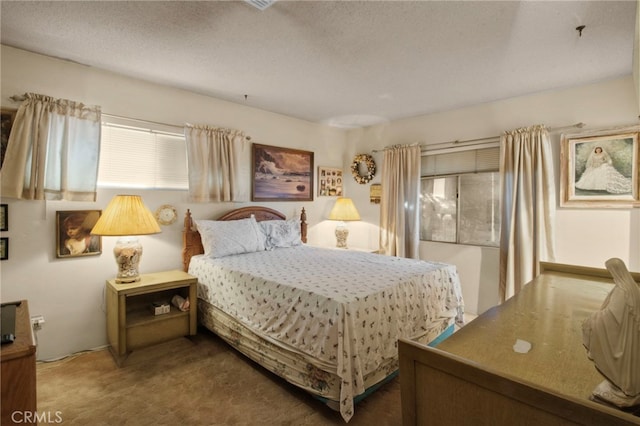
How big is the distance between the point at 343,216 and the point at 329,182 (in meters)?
0.69

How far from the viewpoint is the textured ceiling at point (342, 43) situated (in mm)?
1890

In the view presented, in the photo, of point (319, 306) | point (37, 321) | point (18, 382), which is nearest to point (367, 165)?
point (319, 306)

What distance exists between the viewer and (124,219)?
8.36 feet

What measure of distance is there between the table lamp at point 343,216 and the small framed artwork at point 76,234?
2.76 m

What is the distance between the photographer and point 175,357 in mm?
2639

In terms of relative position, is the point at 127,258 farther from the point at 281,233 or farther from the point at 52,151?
the point at 281,233

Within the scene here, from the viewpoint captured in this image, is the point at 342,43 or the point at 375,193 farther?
the point at 375,193

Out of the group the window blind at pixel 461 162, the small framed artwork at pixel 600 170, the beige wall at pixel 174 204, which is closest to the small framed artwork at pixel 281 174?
the beige wall at pixel 174 204

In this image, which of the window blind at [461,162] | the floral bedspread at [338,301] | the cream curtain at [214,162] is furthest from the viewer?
the window blind at [461,162]

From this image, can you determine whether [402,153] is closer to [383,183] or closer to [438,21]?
[383,183]

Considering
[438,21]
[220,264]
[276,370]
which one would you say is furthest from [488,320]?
[220,264]

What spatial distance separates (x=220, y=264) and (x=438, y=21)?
252cm

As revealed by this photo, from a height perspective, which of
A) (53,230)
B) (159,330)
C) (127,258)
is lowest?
(159,330)

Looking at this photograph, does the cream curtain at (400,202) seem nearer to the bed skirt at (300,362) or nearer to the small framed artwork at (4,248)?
the bed skirt at (300,362)
